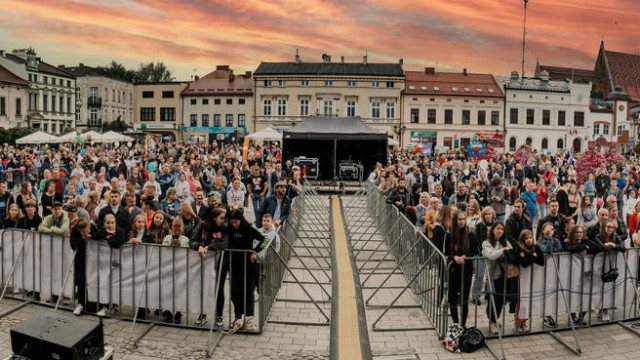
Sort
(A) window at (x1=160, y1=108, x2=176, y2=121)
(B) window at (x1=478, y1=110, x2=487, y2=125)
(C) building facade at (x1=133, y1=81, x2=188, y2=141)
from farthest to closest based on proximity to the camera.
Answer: (A) window at (x1=160, y1=108, x2=176, y2=121), (C) building facade at (x1=133, y1=81, x2=188, y2=141), (B) window at (x1=478, y1=110, x2=487, y2=125)

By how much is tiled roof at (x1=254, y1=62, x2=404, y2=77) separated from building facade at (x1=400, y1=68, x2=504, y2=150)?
3.07 meters

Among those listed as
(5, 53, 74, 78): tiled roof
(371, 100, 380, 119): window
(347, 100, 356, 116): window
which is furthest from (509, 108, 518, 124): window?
(5, 53, 74, 78): tiled roof

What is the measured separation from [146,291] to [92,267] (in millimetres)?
977

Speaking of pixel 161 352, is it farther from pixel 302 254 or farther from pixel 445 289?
pixel 302 254

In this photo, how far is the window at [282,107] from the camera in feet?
206

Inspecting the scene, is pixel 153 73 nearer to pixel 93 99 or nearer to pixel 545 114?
pixel 93 99

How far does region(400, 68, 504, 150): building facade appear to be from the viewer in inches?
2464

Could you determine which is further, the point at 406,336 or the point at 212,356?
the point at 406,336

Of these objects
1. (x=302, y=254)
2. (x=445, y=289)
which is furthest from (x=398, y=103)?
(x=445, y=289)

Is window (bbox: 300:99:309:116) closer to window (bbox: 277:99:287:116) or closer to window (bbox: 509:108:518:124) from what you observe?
window (bbox: 277:99:287:116)

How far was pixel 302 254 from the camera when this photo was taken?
11562mm

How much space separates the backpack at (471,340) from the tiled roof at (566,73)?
97.3m

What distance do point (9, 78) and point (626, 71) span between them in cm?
9843

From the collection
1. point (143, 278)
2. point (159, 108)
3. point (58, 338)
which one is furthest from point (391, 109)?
point (58, 338)
